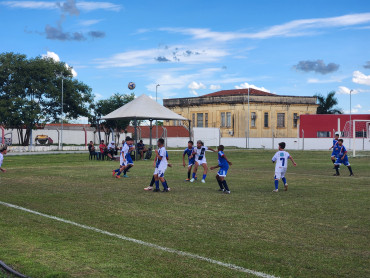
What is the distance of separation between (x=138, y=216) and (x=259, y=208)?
312 centimetres

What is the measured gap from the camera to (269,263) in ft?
23.1

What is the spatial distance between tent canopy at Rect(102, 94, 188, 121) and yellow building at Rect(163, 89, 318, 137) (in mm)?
35952

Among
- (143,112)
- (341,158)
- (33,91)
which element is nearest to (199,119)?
Result: (33,91)

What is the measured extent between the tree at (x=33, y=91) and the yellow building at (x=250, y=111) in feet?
75.9

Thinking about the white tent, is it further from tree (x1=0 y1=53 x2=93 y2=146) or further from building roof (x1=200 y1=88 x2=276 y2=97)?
building roof (x1=200 y1=88 x2=276 y2=97)

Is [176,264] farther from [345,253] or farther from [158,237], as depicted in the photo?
[345,253]

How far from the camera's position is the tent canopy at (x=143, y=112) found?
39156 millimetres

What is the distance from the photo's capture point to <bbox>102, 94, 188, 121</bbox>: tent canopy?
39.2 m

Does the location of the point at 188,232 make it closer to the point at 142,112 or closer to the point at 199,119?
the point at 142,112

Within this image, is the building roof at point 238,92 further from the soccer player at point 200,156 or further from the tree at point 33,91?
the soccer player at point 200,156

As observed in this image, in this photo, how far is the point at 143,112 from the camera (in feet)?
129

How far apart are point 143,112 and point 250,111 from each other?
3962cm

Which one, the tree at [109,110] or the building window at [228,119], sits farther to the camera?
the building window at [228,119]

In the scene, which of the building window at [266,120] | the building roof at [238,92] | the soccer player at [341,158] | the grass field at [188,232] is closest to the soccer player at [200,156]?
the grass field at [188,232]
